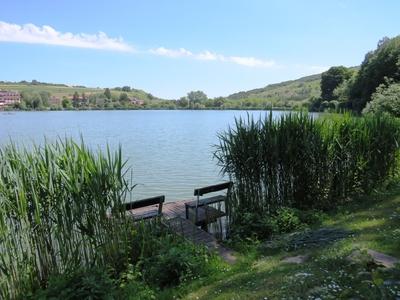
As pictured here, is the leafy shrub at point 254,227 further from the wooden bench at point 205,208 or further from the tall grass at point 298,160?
the wooden bench at point 205,208

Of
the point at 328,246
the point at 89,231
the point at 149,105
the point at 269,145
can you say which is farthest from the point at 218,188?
the point at 149,105

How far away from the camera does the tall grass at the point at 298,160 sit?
20.7ft

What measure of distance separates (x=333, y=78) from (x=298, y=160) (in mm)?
62700

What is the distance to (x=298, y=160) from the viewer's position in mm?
6652

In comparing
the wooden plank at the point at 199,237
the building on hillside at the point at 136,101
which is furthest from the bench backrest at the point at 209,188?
the building on hillside at the point at 136,101

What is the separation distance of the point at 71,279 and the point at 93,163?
1.31 m

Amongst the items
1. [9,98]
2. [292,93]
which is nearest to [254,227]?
[292,93]

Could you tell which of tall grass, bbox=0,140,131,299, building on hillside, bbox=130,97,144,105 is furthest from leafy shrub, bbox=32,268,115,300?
building on hillside, bbox=130,97,144,105

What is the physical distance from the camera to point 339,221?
19.3 ft

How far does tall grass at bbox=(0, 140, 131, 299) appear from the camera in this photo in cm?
375

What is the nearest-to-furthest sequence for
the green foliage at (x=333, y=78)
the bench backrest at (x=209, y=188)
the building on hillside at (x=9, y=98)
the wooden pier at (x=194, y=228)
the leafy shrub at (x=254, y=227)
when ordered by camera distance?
the wooden pier at (x=194, y=228)
the leafy shrub at (x=254, y=227)
the bench backrest at (x=209, y=188)
the green foliage at (x=333, y=78)
the building on hillside at (x=9, y=98)

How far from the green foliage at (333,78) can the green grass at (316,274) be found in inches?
2400

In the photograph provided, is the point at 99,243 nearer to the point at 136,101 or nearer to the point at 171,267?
the point at 171,267

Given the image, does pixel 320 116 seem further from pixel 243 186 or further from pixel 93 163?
pixel 93 163
